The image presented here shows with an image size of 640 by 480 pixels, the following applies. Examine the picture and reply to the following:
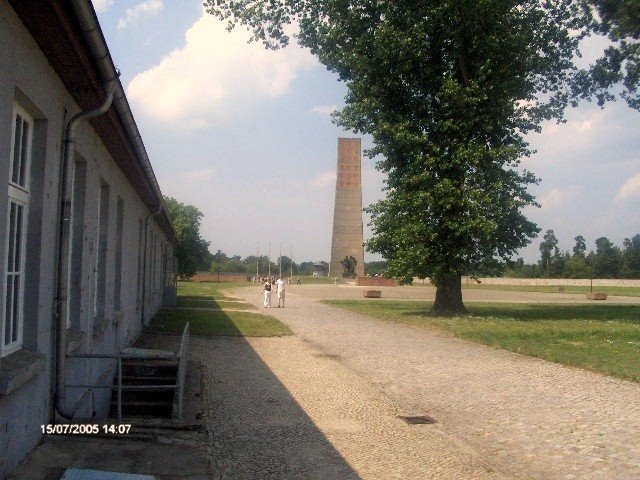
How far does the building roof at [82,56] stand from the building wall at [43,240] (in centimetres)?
8

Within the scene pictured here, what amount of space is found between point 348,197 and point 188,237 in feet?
82.2

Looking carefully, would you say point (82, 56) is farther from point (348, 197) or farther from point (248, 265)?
point (248, 265)

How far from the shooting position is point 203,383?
10703 mm

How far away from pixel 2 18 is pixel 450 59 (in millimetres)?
23438

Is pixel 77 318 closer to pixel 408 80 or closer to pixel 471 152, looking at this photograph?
pixel 471 152

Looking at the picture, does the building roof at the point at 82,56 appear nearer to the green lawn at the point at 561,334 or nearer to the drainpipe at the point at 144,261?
the drainpipe at the point at 144,261

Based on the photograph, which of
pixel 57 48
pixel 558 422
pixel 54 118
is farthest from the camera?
pixel 558 422

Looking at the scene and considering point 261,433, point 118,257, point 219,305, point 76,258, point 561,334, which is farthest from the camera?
point 219,305

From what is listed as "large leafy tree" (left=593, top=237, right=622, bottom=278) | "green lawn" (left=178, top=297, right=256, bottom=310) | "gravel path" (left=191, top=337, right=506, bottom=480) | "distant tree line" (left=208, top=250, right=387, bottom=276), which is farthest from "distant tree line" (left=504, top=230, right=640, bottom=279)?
"gravel path" (left=191, top=337, right=506, bottom=480)

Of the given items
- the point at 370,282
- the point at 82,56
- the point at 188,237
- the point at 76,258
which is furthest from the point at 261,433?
the point at 188,237

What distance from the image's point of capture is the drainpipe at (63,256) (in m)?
6.31

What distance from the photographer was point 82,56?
18.9 ft

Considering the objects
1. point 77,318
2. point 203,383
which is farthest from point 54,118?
point 203,383

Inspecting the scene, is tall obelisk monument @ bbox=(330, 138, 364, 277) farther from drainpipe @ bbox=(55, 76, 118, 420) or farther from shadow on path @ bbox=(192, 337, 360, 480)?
drainpipe @ bbox=(55, 76, 118, 420)
